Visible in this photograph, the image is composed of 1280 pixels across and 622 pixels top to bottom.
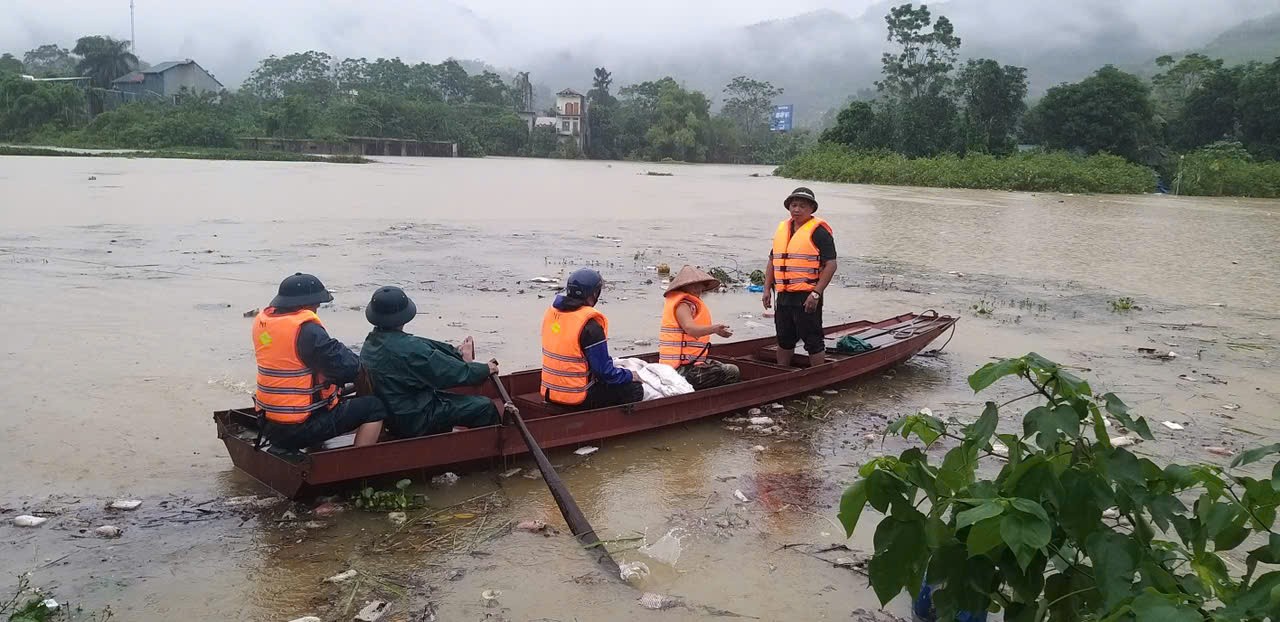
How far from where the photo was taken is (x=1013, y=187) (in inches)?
1583

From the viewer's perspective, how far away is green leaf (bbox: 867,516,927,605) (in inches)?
101

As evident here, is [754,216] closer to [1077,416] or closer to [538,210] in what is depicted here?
[538,210]

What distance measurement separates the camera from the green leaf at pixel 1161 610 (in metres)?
1.91

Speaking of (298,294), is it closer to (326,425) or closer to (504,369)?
(326,425)

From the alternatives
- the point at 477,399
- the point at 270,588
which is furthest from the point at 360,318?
the point at 270,588

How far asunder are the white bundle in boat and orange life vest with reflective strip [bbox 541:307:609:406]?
53 centimetres

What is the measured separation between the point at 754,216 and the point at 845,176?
2328 centimetres

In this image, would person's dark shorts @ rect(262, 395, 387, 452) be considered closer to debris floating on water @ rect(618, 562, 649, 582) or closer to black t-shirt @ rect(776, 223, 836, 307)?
debris floating on water @ rect(618, 562, 649, 582)

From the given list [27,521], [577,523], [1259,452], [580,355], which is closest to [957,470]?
[1259,452]

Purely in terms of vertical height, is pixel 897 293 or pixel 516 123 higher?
pixel 516 123

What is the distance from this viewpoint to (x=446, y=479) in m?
5.27

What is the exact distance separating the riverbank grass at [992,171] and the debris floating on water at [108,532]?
40.9 m

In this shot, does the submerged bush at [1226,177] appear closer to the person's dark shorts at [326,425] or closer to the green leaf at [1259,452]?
the person's dark shorts at [326,425]

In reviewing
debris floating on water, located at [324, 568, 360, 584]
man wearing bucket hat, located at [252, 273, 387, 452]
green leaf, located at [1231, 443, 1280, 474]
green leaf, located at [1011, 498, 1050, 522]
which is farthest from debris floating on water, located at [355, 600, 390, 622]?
green leaf, located at [1231, 443, 1280, 474]
